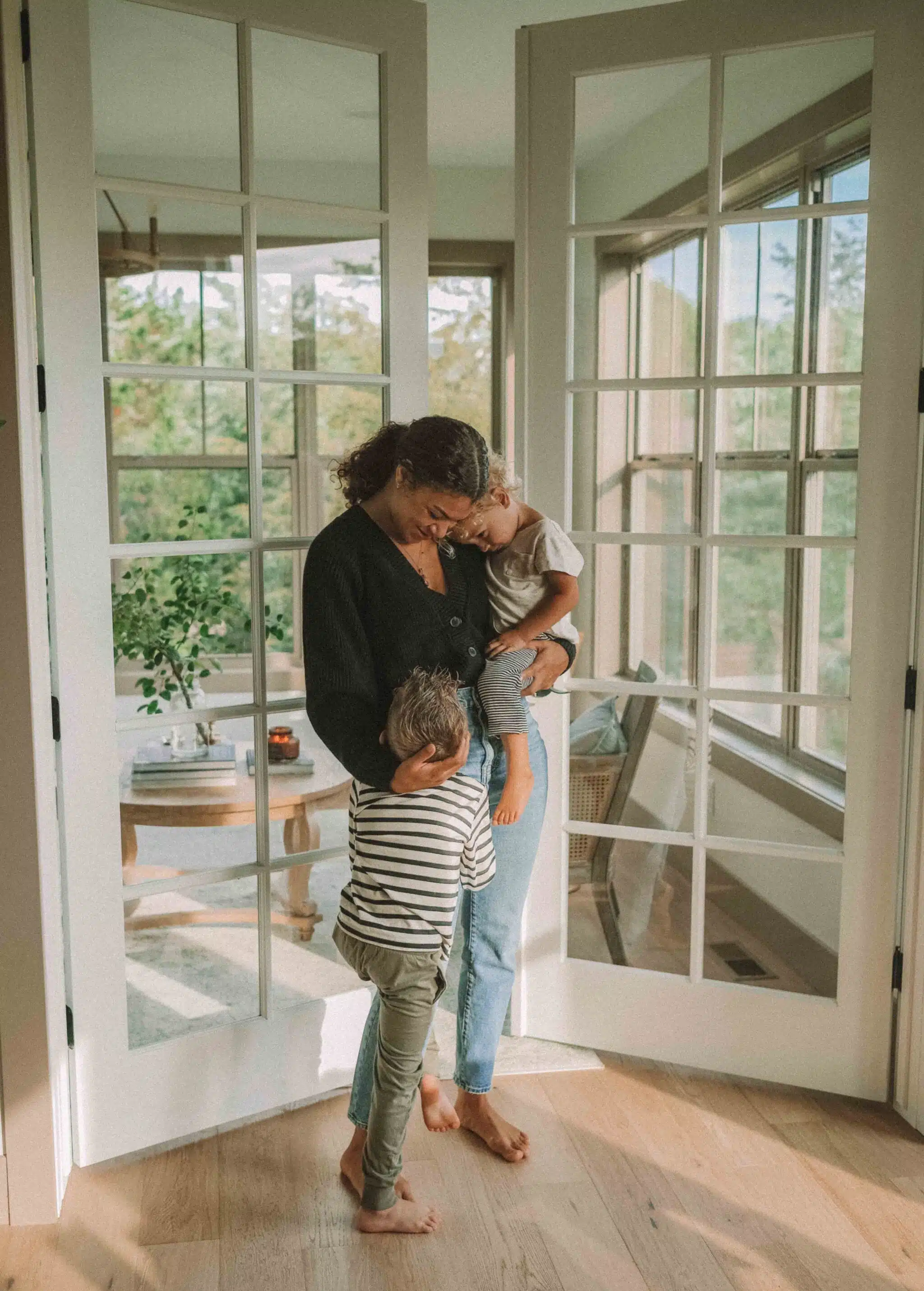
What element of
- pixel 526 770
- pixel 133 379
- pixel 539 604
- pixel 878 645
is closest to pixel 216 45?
pixel 133 379

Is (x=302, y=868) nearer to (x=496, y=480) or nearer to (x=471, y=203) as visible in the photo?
(x=496, y=480)

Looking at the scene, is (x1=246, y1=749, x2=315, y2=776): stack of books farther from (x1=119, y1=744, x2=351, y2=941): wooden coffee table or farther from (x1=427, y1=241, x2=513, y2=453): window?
(x1=427, y1=241, x2=513, y2=453): window

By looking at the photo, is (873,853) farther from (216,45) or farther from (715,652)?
(216,45)

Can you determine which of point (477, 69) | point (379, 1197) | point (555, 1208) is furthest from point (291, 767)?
point (477, 69)

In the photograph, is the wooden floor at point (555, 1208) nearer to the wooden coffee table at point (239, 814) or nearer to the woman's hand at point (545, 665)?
the wooden coffee table at point (239, 814)

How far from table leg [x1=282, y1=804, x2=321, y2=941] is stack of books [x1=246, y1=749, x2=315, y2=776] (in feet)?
0.26

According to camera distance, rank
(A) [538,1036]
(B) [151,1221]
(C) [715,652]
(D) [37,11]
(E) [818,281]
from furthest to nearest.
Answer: (A) [538,1036], (C) [715,652], (E) [818,281], (B) [151,1221], (D) [37,11]

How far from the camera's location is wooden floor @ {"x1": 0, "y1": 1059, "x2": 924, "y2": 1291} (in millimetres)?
2043

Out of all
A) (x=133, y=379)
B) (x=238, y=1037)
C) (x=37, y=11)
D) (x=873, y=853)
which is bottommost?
(x=238, y=1037)

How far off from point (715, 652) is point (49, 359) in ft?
5.00

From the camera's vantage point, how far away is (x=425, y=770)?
6.39 ft

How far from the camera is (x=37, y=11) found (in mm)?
2043

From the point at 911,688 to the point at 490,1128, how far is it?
50.8 inches

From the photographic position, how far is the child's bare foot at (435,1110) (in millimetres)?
2506
